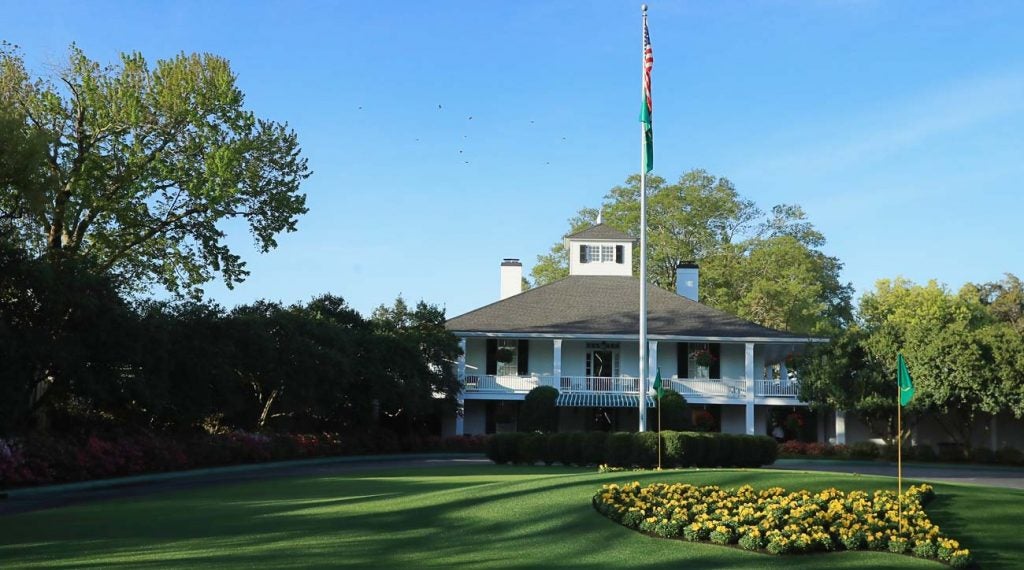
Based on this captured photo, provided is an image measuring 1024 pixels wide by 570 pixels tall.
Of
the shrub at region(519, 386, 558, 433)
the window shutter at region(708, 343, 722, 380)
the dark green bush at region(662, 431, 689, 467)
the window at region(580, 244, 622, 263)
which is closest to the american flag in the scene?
the dark green bush at region(662, 431, 689, 467)

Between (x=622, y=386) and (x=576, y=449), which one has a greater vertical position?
(x=622, y=386)

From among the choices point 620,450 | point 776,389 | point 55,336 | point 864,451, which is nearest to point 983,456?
point 864,451

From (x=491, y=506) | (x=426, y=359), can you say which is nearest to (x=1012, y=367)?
(x=426, y=359)

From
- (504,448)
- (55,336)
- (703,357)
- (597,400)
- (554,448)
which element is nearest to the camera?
(55,336)

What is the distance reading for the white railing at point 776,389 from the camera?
47.2 meters

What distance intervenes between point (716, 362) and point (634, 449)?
70.2 ft

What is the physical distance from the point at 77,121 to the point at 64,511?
18.7 m

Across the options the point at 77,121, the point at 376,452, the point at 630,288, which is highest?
the point at 77,121

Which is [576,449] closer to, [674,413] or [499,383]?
[674,413]

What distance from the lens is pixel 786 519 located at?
12.9 m

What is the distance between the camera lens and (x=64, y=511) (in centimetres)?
1709

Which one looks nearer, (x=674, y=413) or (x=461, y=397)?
(x=674, y=413)

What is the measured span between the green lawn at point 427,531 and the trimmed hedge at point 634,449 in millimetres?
8691

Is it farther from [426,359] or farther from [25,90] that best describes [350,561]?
[426,359]
